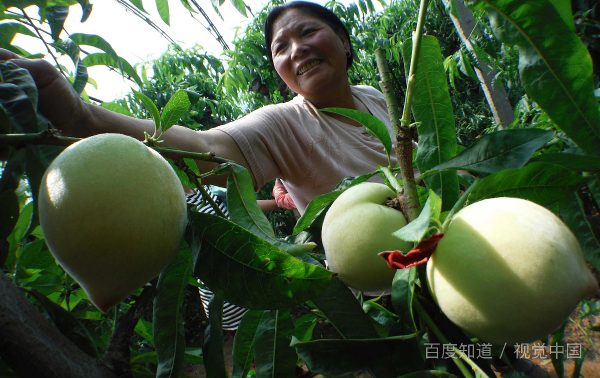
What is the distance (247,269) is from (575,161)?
0.38 metres

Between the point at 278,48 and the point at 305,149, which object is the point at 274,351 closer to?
the point at 305,149

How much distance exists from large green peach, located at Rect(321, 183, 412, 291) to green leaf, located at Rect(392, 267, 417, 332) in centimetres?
3

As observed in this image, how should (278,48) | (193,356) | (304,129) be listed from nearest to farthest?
1. (193,356)
2. (304,129)
3. (278,48)

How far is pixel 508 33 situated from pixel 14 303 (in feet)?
1.88

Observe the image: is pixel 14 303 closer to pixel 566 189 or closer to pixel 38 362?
pixel 38 362

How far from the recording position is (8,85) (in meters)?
0.41

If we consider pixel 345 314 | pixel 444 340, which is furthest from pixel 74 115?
pixel 444 340

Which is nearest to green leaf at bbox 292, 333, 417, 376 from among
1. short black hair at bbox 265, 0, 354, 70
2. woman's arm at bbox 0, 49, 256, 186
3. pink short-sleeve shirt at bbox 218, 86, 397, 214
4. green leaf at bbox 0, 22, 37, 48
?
woman's arm at bbox 0, 49, 256, 186

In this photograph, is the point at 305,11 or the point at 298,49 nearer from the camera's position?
the point at 298,49

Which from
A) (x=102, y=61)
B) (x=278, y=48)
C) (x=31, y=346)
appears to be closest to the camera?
(x=31, y=346)

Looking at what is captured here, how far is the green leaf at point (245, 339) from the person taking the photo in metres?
0.54

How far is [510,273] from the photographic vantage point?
1.05ft

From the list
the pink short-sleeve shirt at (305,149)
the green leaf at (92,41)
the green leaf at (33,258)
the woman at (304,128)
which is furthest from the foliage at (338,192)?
the pink short-sleeve shirt at (305,149)

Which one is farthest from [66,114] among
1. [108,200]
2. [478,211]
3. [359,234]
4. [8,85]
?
Result: [478,211]
